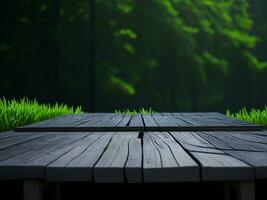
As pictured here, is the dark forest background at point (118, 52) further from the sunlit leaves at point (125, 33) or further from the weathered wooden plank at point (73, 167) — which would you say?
the weathered wooden plank at point (73, 167)

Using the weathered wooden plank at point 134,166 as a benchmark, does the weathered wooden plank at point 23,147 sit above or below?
above

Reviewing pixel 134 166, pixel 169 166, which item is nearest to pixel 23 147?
pixel 134 166

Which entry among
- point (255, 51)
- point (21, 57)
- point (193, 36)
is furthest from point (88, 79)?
point (255, 51)

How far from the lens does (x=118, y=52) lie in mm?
18109

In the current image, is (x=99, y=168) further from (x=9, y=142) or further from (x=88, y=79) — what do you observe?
(x=88, y=79)

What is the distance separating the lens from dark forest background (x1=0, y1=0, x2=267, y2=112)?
1717 cm

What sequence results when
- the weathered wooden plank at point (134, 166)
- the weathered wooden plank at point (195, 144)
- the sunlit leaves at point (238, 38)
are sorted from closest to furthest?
the weathered wooden plank at point (134, 166)
the weathered wooden plank at point (195, 144)
the sunlit leaves at point (238, 38)

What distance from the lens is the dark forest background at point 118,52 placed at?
56.3 feet

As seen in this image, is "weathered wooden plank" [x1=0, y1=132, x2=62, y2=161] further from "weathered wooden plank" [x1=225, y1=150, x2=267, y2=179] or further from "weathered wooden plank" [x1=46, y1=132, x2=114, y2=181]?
"weathered wooden plank" [x1=225, y1=150, x2=267, y2=179]

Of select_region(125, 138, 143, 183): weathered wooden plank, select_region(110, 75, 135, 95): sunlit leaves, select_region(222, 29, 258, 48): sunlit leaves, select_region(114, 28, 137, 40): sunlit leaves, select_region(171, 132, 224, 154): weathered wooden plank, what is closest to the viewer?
select_region(125, 138, 143, 183): weathered wooden plank

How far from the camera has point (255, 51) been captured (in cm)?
2839

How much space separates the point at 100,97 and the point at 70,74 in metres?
1.53

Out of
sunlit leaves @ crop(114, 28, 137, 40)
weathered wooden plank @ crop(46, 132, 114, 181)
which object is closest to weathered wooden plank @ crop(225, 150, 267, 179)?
weathered wooden plank @ crop(46, 132, 114, 181)

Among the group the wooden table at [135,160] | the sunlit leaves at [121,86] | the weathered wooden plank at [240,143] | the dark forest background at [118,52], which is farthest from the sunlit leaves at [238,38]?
the wooden table at [135,160]
